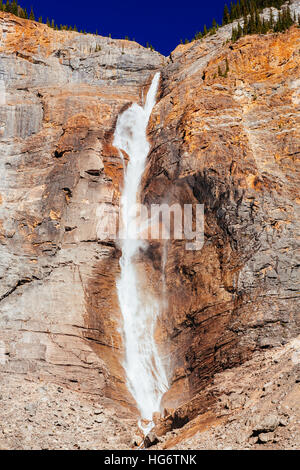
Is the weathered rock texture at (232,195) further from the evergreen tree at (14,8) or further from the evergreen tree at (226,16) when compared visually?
the evergreen tree at (14,8)

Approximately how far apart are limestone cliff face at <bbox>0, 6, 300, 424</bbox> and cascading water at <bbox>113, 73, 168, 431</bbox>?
0.79 metres

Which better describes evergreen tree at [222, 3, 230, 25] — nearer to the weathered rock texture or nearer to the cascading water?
the weathered rock texture

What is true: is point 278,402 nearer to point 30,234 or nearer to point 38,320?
point 38,320

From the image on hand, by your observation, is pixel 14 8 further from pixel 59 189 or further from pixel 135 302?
pixel 135 302

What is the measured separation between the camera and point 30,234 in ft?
144

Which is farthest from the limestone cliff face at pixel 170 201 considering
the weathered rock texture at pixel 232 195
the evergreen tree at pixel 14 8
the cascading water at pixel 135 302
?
the evergreen tree at pixel 14 8

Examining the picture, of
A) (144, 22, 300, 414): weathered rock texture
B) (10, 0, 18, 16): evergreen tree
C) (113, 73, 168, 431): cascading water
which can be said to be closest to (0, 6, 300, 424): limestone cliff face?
(144, 22, 300, 414): weathered rock texture

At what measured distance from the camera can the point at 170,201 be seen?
1756 inches

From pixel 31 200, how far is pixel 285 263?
1960 centimetres

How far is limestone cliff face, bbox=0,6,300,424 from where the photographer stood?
36406mm

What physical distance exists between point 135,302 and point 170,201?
7545mm

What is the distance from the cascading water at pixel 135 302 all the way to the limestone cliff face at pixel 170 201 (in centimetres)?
79

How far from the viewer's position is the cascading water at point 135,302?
38.1 meters

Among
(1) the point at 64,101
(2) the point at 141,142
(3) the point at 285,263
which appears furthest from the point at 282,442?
(1) the point at 64,101
